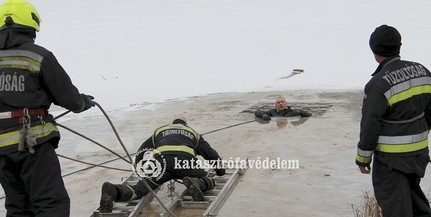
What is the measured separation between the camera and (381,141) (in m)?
4.73

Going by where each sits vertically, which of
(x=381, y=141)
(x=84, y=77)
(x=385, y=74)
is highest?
(x=385, y=74)

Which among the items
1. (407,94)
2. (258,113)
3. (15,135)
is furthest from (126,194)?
(258,113)

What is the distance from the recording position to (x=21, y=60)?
4594mm

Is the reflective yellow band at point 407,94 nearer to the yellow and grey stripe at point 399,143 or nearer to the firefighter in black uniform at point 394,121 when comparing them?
the firefighter in black uniform at point 394,121

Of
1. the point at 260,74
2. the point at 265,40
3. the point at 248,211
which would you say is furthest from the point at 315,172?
the point at 265,40

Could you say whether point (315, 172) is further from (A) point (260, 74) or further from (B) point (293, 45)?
(B) point (293, 45)

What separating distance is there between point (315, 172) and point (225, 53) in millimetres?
14698

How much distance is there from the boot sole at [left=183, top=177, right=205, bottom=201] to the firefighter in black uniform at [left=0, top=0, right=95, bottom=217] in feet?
6.84

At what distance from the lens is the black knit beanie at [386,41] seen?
4684 mm

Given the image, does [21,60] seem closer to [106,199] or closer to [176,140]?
[106,199]

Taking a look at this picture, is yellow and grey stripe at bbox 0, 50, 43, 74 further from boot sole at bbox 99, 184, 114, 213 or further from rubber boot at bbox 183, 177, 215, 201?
rubber boot at bbox 183, 177, 215, 201

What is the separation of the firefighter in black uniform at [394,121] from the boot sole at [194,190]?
7.37 ft

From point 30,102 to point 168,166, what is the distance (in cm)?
234

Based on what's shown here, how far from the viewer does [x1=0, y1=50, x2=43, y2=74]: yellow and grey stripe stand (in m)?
4.56
